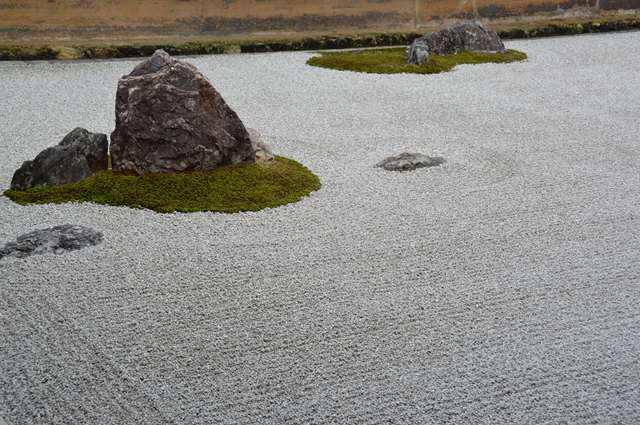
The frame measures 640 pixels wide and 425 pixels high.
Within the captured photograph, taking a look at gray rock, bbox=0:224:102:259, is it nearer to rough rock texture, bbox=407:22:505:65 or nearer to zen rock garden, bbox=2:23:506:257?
zen rock garden, bbox=2:23:506:257

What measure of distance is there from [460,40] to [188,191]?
6.89m

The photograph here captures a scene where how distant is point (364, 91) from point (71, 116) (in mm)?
3172

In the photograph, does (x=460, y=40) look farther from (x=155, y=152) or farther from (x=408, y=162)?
(x=155, y=152)

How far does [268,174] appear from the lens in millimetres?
5387

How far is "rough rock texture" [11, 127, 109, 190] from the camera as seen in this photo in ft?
17.0

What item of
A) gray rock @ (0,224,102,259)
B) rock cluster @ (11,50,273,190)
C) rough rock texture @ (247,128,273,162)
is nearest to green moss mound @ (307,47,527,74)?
rough rock texture @ (247,128,273,162)

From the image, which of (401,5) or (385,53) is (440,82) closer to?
(385,53)

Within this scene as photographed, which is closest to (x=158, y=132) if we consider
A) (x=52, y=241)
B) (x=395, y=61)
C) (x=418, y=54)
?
(x=52, y=241)

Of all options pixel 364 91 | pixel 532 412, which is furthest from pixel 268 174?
pixel 364 91

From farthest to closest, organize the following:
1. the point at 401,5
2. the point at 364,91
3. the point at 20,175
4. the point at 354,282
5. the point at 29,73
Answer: the point at 401,5, the point at 29,73, the point at 364,91, the point at 20,175, the point at 354,282

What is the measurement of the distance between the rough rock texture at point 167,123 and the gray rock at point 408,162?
1243 mm

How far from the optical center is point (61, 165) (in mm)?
5207

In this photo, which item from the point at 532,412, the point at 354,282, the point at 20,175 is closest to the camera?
the point at 532,412

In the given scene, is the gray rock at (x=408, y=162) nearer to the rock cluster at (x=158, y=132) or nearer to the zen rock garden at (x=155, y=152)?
the zen rock garden at (x=155, y=152)
